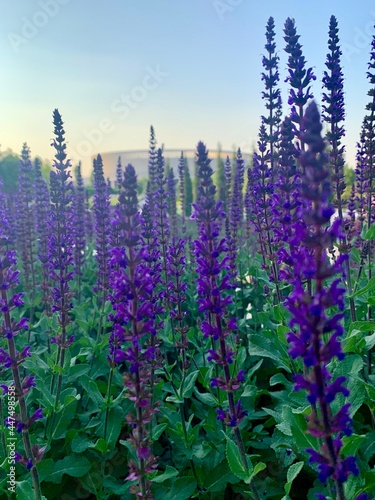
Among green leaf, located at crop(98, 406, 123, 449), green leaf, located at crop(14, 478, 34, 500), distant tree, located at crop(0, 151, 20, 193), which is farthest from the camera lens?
distant tree, located at crop(0, 151, 20, 193)

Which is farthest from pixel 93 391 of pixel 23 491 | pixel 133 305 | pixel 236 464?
pixel 133 305

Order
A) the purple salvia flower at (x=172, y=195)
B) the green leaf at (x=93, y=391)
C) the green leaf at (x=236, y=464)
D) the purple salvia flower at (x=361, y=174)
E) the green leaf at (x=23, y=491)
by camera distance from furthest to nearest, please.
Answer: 1. the purple salvia flower at (x=172, y=195)
2. the purple salvia flower at (x=361, y=174)
3. the green leaf at (x=93, y=391)
4. the green leaf at (x=23, y=491)
5. the green leaf at (x=236, y=464)

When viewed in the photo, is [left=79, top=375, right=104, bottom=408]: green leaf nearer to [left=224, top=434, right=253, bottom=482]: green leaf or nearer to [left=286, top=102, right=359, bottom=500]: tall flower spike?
[left=224, top=434, right=253, bottom=482]: green leaf

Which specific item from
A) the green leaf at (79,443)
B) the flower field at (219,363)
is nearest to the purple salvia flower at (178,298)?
the flower field at (219,363)

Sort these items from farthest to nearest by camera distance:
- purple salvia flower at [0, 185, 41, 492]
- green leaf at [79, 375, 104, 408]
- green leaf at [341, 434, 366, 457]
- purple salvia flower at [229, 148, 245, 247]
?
1. purple salvia flower at [229, 148, 245, 247]
2. green leaf at [79, 375, 104, 408]
3. purple salvia flower at [0, 185, 41, 492]
4. green leaf at [341, 434, 366, 457]

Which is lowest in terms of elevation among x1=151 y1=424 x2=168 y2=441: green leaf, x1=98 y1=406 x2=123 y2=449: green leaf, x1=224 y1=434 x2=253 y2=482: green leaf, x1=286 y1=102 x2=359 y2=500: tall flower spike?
x1=98 y1=406 x2=123 y2=449: green leaf

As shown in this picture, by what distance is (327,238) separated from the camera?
2527 mm

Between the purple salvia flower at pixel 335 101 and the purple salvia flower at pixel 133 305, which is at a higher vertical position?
the purple salvia flower at pixel 335 101

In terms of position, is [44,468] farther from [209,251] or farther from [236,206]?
[236,206]

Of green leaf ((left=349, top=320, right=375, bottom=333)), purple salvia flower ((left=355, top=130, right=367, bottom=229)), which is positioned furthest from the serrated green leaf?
purple salvia flower ((left=355, top=130, right=367, bottom=229))

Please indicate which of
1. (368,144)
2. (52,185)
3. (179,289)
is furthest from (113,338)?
(368,144)

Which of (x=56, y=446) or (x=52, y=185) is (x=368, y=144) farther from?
(x=56, y=446)

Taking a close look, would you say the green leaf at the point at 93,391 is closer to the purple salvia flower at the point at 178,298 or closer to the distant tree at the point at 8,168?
the purple salvia flower at the point at 178,298

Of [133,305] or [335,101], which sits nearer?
[133,305]
